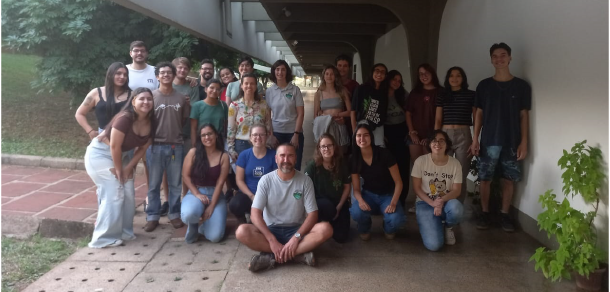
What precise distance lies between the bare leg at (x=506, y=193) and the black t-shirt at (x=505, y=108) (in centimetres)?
36

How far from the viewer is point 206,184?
4.10m

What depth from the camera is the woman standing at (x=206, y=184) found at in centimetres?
394

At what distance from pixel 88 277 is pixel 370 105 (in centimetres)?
276

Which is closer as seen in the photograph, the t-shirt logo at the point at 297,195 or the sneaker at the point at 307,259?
the sneaker at the point at 307,259

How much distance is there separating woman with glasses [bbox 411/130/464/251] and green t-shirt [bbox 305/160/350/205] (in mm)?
596

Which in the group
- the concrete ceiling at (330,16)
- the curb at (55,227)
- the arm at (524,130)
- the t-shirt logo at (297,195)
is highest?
the concrete ceiling at (330,16)

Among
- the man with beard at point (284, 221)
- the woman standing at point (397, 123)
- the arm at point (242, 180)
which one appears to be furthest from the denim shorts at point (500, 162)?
the arm at point (242, 180)

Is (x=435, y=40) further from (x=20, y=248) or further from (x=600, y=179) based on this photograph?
(x=20, y=248)

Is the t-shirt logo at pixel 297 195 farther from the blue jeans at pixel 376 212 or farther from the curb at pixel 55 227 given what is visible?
the curb at pixel 55 227

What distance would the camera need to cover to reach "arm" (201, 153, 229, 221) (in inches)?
156

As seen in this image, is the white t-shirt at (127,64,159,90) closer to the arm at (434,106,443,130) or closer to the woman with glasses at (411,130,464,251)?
the woman with glasses at (411,130,464,251)

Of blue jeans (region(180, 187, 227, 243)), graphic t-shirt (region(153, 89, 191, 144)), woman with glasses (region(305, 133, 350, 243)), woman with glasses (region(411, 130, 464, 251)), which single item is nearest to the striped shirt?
woman with glasses (region(411, 130, 464, 251))

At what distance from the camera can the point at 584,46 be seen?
309 centimetres

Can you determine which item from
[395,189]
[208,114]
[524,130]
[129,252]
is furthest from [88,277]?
[524,130]
